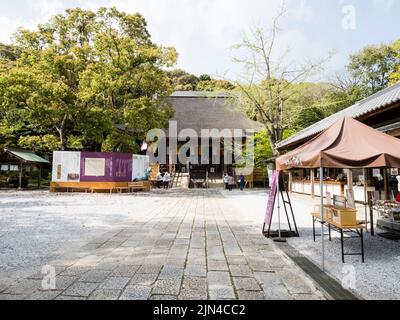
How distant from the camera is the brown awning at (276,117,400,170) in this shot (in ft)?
11.9

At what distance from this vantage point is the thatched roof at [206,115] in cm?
2700

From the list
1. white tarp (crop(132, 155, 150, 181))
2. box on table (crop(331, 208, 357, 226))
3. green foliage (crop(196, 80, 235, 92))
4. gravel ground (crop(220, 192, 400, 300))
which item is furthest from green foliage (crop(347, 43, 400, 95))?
box on table (crop(331, 208, 357, 226))

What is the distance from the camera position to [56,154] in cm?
1562

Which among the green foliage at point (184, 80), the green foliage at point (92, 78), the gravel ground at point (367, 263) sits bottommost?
the gravel ground at point (367, 263)

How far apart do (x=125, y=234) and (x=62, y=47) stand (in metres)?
15.6

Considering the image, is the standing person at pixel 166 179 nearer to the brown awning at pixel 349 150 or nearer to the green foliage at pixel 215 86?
the green foliage at pixel 215 86

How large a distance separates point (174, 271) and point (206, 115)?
86.3 feet

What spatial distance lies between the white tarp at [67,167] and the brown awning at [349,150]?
45.7 feet

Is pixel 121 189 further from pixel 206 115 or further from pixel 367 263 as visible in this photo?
pixel 206 115

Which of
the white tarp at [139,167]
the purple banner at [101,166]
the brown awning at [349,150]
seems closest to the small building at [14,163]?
the purple banner at [101,166]

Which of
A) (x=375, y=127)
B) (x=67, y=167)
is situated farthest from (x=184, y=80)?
(x=375, y=127)

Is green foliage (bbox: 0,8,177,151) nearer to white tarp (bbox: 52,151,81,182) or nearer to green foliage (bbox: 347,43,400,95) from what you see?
white tarp (bbox: 52,151,81,182)
